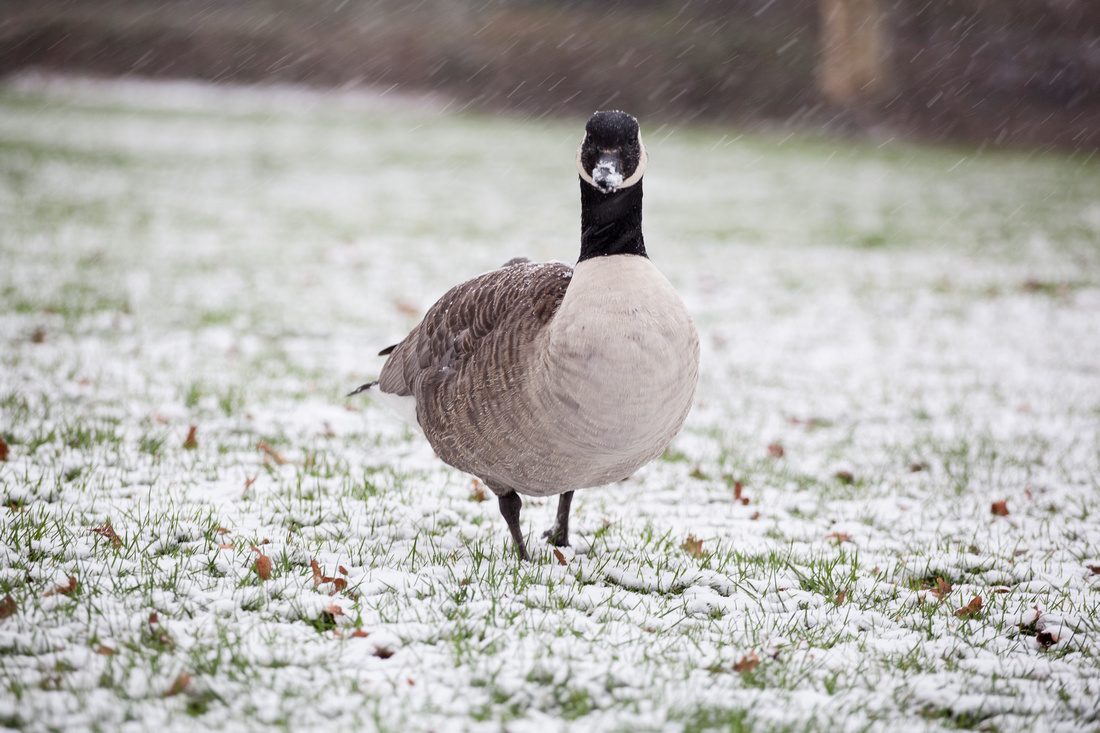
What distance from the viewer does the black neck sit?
335 centimetres

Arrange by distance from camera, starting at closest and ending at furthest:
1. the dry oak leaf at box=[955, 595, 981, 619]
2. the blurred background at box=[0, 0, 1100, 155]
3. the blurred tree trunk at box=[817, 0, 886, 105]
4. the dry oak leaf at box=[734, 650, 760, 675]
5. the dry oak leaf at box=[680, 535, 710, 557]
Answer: the dry oak leaf at box=[734, 650, 760, 675]
the dry oak leaf at box=[955, 595, 981, 619]
the dry oak leaf at box=[680, 535, 710, 557]
the blurred tree trunk at box=[817, 0, 886, 105]
the blurred background at box=[0, 0, 1100, 155]

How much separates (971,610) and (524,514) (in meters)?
2.34

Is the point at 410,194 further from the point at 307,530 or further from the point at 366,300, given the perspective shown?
the point at 307,530

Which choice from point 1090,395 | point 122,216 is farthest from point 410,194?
point 1090,395

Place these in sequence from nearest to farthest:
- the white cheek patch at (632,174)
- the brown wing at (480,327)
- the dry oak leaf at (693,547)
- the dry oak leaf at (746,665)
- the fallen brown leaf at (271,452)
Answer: the dry oak leaf at (746,665), the white cheek patch at (632,174), the brown wing at (480,327), the dry oak leaf at (693,547), the fallen brown leaf at (271,452)

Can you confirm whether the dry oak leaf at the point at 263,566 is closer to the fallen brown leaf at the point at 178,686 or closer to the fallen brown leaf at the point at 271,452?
the fallen brown leaf at the point at 178,686

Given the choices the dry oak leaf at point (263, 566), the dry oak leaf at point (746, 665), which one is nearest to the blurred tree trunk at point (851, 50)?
the dry oak leaf at point (746, 665)

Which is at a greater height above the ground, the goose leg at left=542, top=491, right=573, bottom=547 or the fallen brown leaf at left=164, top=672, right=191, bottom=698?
the goose leg at left=542, top=491, right=573, bottom=547

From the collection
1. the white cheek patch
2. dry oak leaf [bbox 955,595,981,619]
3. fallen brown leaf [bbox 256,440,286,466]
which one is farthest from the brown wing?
dry oak leaf [bbox 955,595,981,619]

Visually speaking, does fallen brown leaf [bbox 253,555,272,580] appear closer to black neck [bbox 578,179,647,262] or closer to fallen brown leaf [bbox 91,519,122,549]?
fallen brown leaf [bbox 91,519,122,549]

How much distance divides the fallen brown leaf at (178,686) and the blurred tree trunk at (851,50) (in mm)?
30642

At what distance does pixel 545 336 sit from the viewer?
329 cm

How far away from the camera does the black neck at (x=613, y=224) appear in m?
3.35

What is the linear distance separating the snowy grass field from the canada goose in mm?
597
